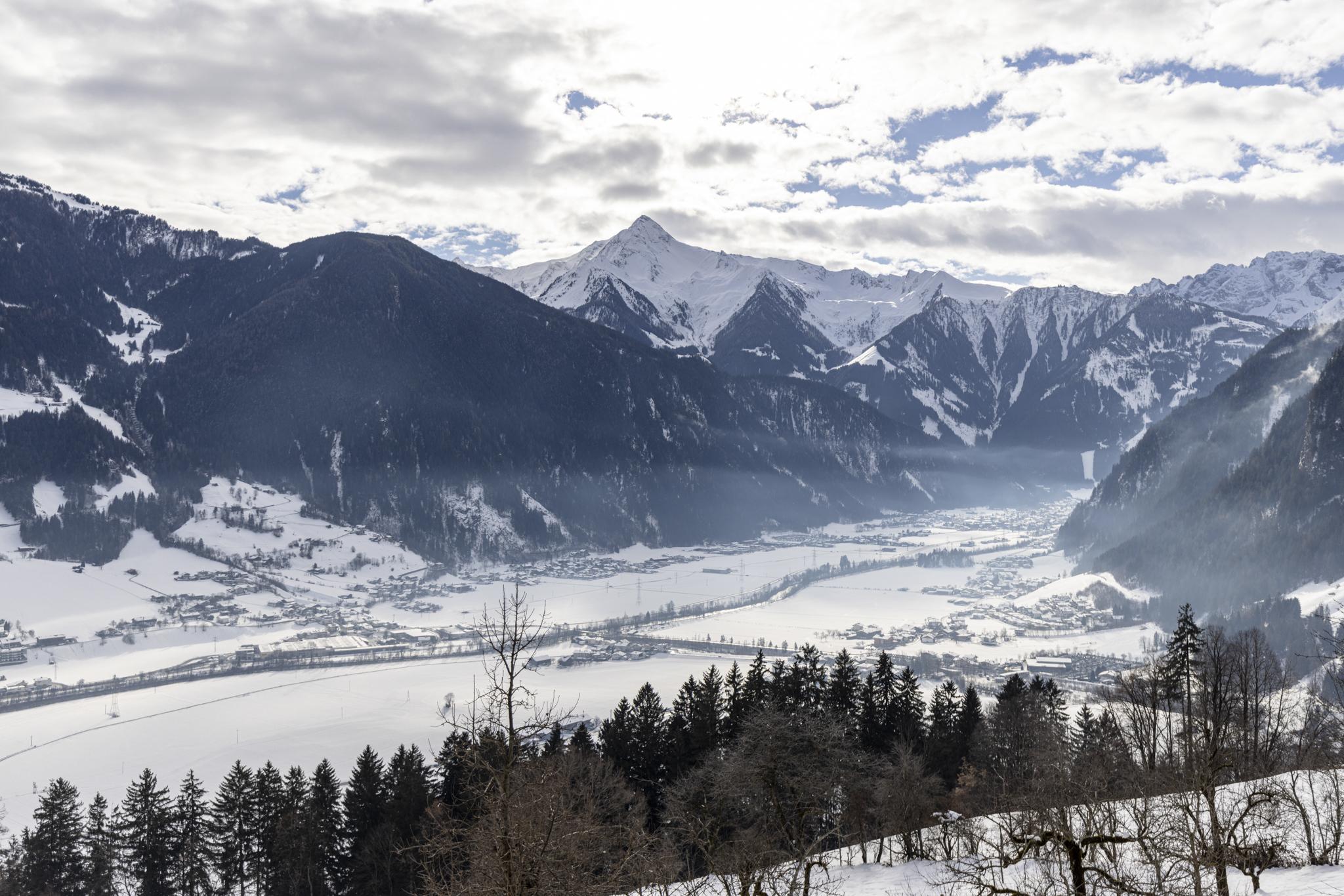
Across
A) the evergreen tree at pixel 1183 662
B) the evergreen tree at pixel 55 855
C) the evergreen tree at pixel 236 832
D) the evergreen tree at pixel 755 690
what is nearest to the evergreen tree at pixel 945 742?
the evergreen tree at pixel 755 690

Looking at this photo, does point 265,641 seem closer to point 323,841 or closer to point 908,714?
point 323,841

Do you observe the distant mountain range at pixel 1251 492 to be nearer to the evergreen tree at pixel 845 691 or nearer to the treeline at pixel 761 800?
the treeline at pixel 761 800

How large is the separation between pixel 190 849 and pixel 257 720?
174ft

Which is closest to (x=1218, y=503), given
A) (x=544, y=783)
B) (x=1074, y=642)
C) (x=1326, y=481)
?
(x=1326, y=481)

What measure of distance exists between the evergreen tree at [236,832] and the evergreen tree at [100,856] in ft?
14.3

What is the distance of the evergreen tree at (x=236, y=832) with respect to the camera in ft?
148

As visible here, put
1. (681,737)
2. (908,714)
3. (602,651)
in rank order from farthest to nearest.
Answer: (602,651), (908,714), (681,737)

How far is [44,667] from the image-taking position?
389ft

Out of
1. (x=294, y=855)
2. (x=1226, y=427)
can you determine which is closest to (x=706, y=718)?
(x=294, y=855)

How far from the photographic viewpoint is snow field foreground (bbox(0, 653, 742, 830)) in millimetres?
79500

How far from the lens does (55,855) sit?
4378 centimetres

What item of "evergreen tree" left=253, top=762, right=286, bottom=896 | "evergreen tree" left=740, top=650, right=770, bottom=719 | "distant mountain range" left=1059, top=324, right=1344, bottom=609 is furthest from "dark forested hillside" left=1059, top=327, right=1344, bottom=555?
"evergreen tree" left=253, top=762, right=286, bottom=896

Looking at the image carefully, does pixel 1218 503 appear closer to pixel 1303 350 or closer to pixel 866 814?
pixel 1303 350

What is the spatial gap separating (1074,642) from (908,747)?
103299mm
